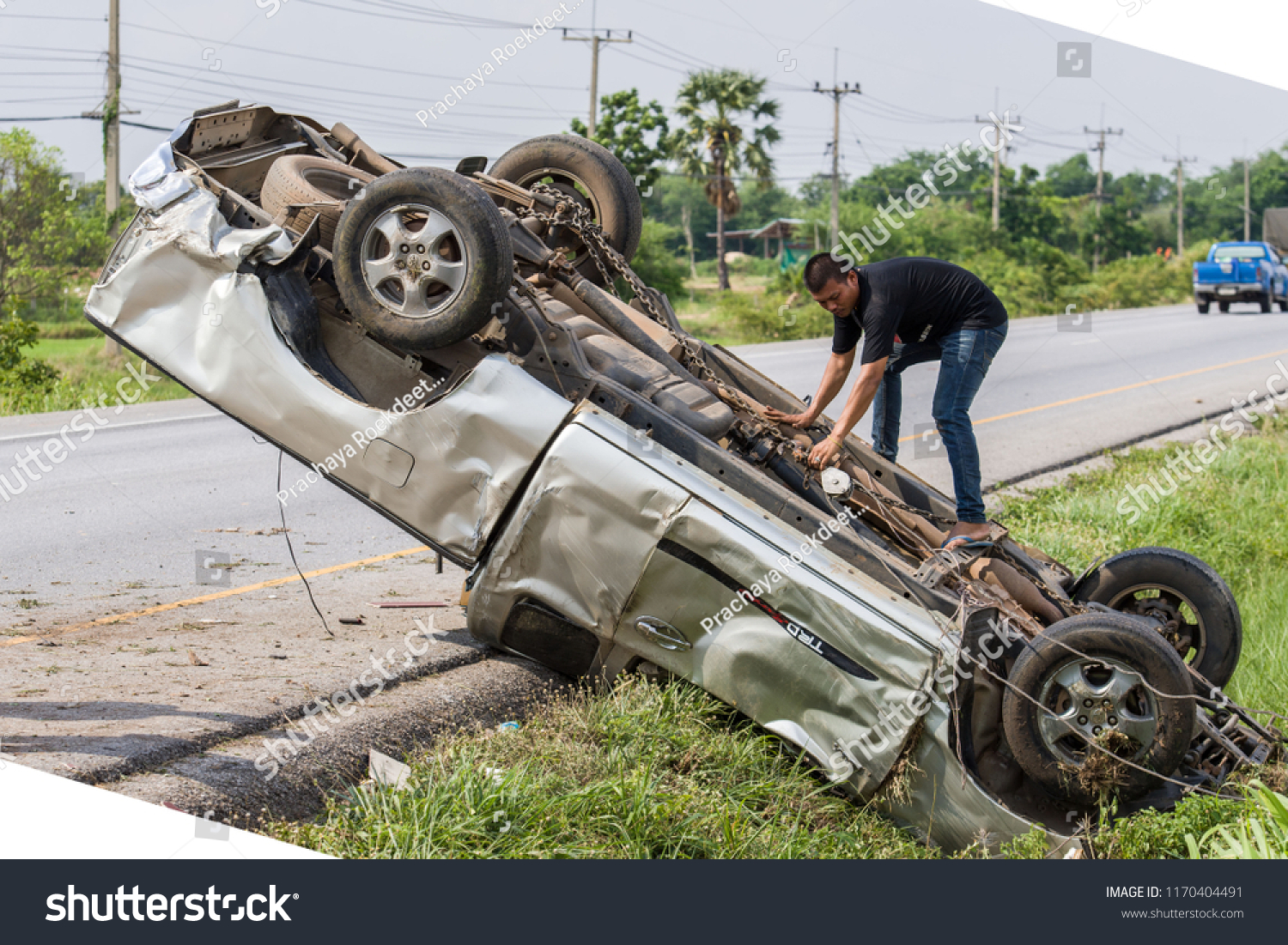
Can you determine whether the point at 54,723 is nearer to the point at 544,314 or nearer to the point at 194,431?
the point at 544,314

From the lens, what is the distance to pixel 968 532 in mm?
5145

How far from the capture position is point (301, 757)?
389cm

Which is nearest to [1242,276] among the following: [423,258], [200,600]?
[200,600]

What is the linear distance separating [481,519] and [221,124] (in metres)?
2.47

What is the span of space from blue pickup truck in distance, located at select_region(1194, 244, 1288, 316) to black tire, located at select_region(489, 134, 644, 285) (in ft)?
95.7

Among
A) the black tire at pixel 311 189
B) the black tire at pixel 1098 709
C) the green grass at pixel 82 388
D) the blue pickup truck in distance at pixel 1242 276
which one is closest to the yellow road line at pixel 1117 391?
the black tire at pixel 311 189

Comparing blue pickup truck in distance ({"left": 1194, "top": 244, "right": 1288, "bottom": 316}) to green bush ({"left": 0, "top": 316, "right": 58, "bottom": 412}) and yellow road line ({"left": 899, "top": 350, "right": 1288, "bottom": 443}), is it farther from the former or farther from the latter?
green bush ({"left": 0, "top": 316, "right": 58, "bottom": 412})

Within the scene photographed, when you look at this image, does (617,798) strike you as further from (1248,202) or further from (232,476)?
(1248,202)

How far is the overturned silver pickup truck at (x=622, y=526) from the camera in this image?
13.4 ft

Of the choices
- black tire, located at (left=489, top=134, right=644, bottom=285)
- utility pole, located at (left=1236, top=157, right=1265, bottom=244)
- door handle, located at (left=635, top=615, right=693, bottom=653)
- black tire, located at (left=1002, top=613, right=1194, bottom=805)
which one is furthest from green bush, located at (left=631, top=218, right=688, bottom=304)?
utility pole, located at (left=1236, top=157, right=1265, bottom=244)

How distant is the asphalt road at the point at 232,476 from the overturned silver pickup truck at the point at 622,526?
2059mm

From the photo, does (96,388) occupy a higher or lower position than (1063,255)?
lower

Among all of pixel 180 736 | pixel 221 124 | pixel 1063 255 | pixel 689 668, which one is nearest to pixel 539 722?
pixel 689 668

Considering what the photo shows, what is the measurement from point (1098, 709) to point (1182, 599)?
1236mm
